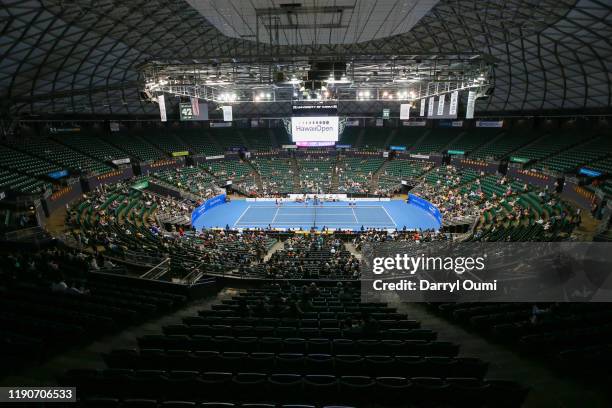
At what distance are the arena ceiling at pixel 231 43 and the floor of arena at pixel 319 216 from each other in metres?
17.5

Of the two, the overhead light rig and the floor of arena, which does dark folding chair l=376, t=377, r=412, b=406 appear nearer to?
the overhead light rig

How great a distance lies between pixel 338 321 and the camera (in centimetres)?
934

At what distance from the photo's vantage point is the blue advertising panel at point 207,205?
3978 cm

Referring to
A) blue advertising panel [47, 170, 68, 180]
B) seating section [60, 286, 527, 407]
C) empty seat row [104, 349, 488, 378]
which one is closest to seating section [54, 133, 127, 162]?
blue advertising panel [47, 170, 68, 180]

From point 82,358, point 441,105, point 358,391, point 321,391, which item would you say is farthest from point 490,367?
point 441,105

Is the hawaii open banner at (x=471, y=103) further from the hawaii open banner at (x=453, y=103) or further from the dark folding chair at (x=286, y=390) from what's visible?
the dark folding chair at (x=286, y=390)

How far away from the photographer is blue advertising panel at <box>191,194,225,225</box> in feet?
A: 131

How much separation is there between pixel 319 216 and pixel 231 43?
22188mm

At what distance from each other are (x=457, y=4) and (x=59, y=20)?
29.5 metres

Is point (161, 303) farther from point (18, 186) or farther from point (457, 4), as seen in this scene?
point (457, 4)

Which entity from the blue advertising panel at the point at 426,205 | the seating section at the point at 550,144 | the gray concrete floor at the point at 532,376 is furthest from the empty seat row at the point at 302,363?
the seating section at the point at 550,144

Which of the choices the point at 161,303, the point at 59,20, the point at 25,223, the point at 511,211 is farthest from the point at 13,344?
the point at 511,211

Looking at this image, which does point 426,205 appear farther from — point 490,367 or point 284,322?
point 490,367

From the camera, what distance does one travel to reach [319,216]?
133 ft
